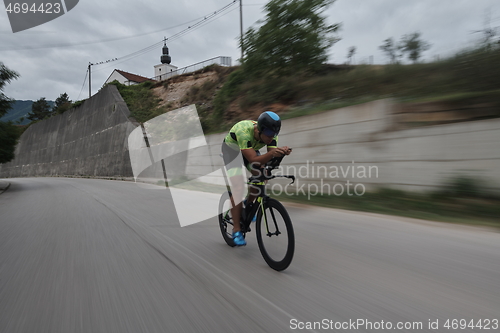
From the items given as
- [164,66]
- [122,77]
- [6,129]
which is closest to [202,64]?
[6,129]

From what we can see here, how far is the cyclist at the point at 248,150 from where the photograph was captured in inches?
137

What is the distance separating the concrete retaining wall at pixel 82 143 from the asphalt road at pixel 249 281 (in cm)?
2805

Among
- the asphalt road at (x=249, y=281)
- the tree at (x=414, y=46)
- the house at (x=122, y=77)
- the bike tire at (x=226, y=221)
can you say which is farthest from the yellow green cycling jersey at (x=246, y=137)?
the house at (x=122, y=77)

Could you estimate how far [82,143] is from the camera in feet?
149

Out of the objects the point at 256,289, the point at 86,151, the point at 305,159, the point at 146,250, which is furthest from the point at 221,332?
the point at 86,151

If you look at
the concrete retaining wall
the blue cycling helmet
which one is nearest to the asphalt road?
the blue cycling helmet

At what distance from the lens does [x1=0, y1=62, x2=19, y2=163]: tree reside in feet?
73.2

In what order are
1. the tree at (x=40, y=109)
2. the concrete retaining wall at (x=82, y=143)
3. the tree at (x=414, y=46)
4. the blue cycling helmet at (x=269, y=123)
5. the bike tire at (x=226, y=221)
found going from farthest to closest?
the tree at (x=40, y=109)
the concrete retaining wall at (x=82, y=143)
the tree at (x=414, y=46)
the bike tire at (x=226, y=221)
the blue cycling helmet at (x=269, y=123)

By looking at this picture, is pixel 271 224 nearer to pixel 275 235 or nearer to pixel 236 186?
pixel 275 235

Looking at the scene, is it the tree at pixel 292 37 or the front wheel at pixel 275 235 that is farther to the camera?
the tree at pixel 292 37

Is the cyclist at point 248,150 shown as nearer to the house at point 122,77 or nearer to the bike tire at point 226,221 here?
the bike tire at point 226,221

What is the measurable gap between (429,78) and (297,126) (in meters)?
3.97

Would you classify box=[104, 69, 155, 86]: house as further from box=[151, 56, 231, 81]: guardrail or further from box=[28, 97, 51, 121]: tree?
box=[151, 56, 231, 81]: guardrail

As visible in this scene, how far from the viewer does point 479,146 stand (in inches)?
247
